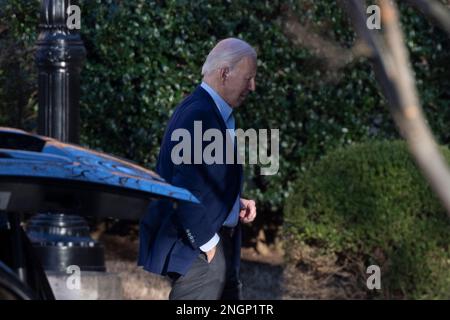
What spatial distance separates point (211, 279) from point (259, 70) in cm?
534

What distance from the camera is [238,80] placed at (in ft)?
18.0

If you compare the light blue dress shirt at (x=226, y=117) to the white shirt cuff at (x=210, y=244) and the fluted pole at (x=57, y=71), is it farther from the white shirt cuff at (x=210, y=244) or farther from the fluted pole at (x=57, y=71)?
the fluted pole at (x=57, y=71)

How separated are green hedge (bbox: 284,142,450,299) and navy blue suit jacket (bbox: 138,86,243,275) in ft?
10.0

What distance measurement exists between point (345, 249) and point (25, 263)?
4.66 meters

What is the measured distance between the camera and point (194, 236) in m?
5.19

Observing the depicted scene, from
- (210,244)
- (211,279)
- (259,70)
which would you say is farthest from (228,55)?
(259,70)

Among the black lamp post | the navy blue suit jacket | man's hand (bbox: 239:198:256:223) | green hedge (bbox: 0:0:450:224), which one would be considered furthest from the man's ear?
green hedge (bbox: 0:0:450:224)

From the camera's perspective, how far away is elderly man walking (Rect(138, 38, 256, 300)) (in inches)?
205

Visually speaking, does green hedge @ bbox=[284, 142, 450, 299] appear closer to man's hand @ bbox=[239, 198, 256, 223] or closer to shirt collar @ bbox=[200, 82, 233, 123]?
man's hand @ bbox=[239, 198, 256, 223]

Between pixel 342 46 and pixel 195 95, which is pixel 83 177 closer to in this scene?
pixel 195 95

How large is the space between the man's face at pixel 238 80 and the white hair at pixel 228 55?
0.08ft

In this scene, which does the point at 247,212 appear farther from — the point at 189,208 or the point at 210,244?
the point at 189,208
